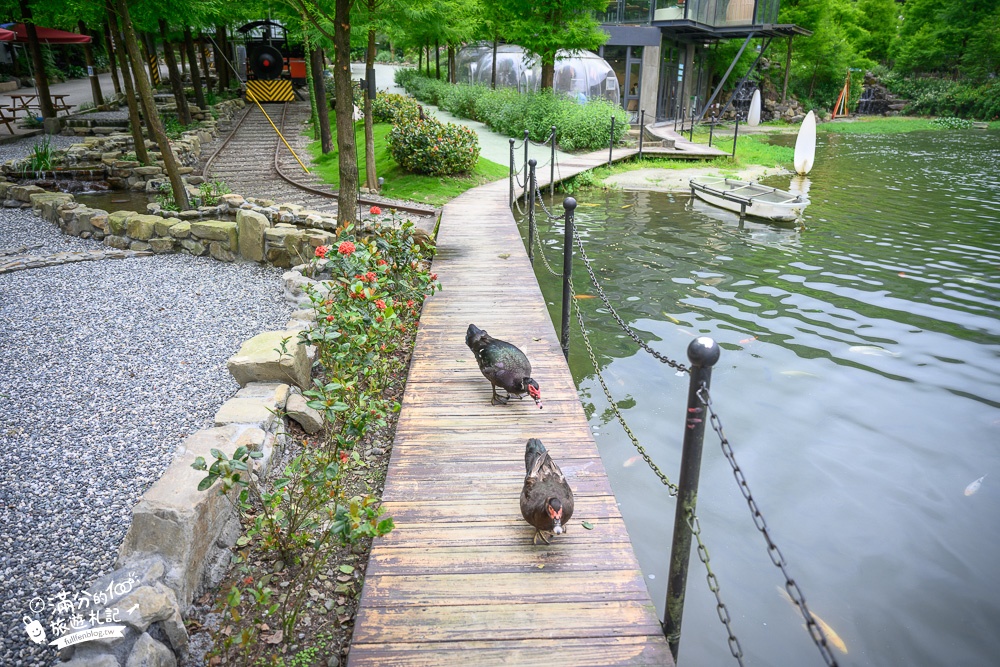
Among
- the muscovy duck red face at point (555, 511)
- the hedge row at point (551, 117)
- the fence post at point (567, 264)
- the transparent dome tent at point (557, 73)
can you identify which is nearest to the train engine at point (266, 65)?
the transparent dome tent at point (557, 73)

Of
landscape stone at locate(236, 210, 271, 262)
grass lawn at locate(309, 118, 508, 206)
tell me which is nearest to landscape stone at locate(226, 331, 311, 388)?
landscape stone at locate(236, 210, 271, 262)

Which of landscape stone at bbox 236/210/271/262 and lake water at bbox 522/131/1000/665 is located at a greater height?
landscape stone at bbox 236/210/271/262

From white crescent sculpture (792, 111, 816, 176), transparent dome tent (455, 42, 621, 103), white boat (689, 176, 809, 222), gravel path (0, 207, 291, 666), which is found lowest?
gravel path (0, 207, 291, 666)

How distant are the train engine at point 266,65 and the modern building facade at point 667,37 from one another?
14.4 meters

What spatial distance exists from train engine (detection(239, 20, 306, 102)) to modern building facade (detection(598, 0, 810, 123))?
1439 cm

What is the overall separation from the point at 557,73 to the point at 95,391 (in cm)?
2434

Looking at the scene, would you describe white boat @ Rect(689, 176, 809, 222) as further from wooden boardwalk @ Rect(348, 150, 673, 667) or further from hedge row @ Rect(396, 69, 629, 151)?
wooden boardwalk @ Rect(348, 150, 673, 667)

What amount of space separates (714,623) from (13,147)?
20075 mm

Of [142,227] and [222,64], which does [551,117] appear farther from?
[222,64]

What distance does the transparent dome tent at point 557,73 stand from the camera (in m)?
25.8

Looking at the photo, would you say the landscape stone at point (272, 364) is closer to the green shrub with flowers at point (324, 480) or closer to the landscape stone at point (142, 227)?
the green shrub with flowers at point (324, 480)

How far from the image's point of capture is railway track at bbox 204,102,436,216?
41.3 ft

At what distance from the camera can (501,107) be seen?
23.3m

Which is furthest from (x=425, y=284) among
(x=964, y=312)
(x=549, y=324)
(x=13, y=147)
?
(x=13, y=147)
